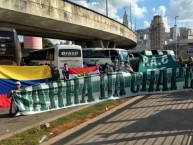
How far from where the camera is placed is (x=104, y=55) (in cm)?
3650

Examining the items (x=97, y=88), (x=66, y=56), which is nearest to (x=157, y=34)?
(x=66, y=56)

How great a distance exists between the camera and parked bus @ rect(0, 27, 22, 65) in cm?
1900

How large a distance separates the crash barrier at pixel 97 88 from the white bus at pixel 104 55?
53.9 ft

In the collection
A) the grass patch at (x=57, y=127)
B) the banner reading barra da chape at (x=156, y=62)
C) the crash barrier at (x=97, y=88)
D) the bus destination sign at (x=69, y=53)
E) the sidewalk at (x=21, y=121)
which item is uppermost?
the bus destination sign at (x=69, y=53)

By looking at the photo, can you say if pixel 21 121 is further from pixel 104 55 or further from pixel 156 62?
pixel 104 55

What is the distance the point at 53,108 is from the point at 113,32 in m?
33.9

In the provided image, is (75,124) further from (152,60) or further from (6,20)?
(6,20)

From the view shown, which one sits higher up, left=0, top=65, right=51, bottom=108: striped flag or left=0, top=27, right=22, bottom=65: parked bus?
left=0, top=27, right=22, bottom=65: parked bus

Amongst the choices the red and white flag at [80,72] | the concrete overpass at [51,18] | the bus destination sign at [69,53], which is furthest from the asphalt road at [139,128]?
Answer: the bus destination sign at [69,53]

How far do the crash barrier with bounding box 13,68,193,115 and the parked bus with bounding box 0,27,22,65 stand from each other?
578 centimetres

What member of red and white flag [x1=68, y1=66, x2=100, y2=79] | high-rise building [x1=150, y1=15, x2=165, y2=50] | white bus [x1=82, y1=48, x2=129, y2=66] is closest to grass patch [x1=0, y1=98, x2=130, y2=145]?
red and white flag [x1=68, y1=66, x2=100, y2=79]

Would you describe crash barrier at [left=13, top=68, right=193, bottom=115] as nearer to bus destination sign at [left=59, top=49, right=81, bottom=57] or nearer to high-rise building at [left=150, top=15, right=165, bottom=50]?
bus destination sign at [left=59, top=49, right=81, bottom=57]

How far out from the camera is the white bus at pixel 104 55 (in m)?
35.2

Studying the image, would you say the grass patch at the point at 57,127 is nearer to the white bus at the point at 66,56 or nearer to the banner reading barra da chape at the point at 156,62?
the banner reading barra da chape at the point at 156,62
